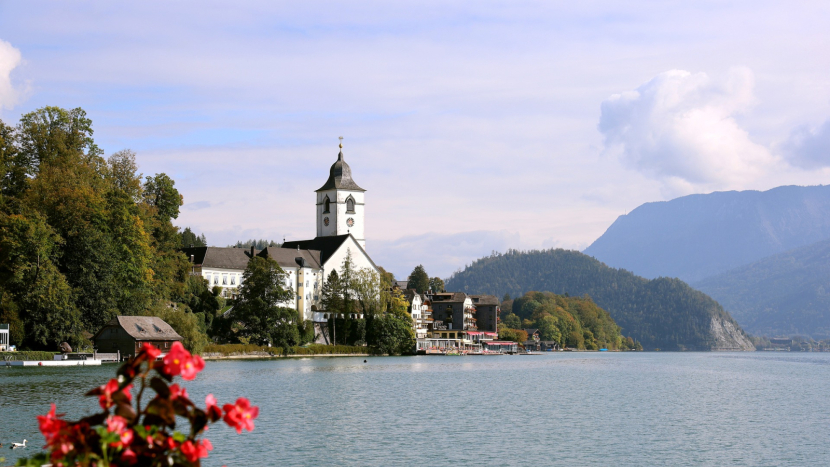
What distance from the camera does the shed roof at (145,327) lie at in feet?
251

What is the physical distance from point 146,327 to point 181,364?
75.7 meters

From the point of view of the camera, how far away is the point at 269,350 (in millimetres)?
98500

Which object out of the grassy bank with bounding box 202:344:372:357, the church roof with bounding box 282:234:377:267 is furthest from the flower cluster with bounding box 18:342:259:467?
the church roof with bounding box 282:234:377:267

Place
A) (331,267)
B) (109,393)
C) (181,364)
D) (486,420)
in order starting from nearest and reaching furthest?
(181,364) < (109,393) < (486,420) < (331,267)

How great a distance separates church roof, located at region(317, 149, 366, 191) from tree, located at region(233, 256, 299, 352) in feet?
110

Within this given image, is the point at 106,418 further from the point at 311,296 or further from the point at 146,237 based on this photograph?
the point at 311,296

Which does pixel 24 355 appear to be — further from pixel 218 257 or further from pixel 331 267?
pixel 331 267

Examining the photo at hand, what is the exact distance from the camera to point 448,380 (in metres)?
63.8

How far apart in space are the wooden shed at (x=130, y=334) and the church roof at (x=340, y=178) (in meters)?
57.8

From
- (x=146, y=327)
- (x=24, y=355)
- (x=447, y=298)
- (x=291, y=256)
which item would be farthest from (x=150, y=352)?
(x=447, y=298)

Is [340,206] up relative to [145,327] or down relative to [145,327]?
up

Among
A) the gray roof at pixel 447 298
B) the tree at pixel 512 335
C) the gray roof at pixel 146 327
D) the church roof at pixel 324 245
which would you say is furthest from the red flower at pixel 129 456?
the tree at pixel 512 335

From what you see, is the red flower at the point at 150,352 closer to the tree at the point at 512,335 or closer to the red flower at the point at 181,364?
the red flower at the point at 181,364

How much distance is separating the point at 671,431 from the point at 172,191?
7656 cm
